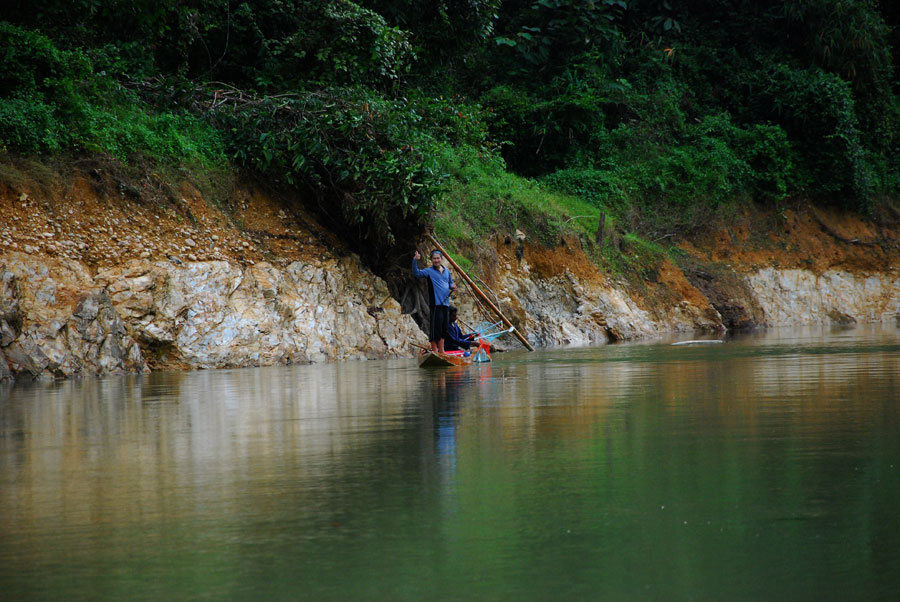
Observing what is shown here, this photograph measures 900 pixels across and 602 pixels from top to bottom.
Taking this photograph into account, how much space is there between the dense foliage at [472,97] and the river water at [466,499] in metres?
12.6

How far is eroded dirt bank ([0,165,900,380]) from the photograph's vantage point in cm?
1641

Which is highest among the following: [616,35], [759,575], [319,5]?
[616,35]

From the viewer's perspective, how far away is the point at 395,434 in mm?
7027

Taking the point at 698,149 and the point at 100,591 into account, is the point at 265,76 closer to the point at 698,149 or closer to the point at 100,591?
the point at 698,149

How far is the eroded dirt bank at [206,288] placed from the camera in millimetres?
16406

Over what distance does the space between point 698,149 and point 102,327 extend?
27157 millimetres

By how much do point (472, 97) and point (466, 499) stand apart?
3332cm

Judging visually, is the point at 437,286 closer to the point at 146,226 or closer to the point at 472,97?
the point at 146,226

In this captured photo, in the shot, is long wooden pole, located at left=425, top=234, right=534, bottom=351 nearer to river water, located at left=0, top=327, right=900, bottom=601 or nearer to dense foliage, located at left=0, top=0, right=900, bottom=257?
dense foliage, located at left=0, top=0, right=900, bottom=257

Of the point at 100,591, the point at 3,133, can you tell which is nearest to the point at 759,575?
the point at 100,591

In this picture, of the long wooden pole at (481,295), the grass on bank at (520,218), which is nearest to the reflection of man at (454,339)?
the long wooden pole at (481,295)

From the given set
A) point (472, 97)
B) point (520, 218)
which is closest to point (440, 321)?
point (520, 218)

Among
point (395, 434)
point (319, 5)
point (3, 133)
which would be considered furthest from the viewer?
point (319, 5)

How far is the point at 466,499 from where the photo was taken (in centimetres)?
466
